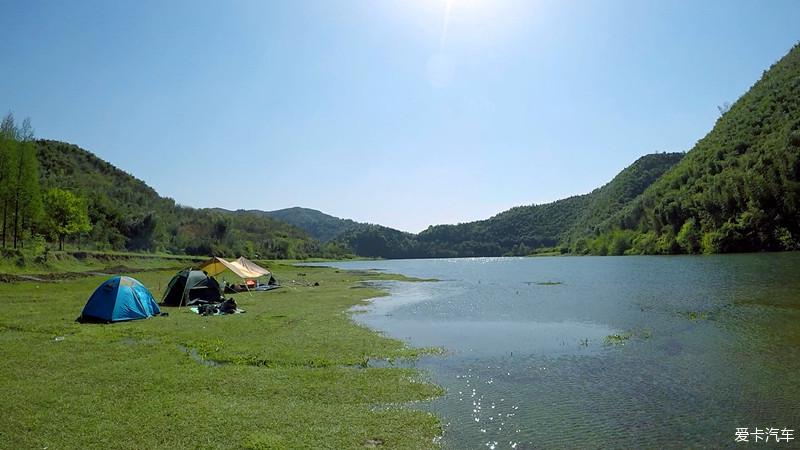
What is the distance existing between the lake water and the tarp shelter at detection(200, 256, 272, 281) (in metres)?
17.1

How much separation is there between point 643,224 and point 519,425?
15373 cm

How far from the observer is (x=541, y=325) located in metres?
26.6

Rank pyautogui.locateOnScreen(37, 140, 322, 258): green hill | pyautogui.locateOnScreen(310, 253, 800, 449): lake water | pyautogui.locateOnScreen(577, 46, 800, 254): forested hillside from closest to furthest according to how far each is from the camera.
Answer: pyautogui.locateOnScreen(310, 253, 800, 449): lake water, pyautogui.locateOnScreen(577, 46, 800, 254): forested hillside, pyautogui.locateOnScreen(37, 140, 322, 258): green hill

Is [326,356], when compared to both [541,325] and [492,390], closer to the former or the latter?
[492,390]

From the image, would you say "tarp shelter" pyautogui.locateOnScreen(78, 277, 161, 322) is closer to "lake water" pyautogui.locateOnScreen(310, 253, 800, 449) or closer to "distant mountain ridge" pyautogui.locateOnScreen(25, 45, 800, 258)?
"lake water" pyautogui.locateOnScreen(310, 253, 800, 449)

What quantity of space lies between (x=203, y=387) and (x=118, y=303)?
15492mm

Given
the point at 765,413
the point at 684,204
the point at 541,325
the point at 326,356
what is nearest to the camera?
the point at 765,413

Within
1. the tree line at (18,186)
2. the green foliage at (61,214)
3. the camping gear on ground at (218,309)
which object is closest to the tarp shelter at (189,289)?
the camping gear on ground at (218,309)

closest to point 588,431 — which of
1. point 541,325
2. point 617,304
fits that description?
point 541,325

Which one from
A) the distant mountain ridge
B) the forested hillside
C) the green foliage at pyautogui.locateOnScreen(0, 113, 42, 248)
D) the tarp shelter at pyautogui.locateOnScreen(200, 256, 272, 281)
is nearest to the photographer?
the tarp shelter at pyautogui.locateOnScreen(200, 256, 272, 281)

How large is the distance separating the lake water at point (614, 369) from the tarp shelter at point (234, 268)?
17083 millimetres

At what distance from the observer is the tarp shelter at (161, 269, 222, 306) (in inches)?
1298

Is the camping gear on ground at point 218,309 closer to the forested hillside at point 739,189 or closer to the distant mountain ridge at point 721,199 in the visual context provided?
the distant mountain ridge at point 721,199

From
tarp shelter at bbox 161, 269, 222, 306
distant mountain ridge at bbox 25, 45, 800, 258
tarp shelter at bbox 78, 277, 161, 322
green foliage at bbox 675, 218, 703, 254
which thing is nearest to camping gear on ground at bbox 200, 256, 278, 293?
tarp shelter at bbox 161, 269, 222, 306
